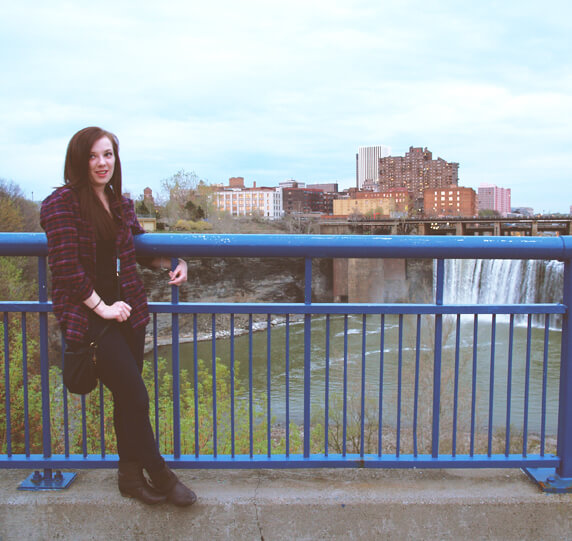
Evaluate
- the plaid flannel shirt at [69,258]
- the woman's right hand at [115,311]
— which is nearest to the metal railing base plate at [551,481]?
the woman's right hand at [115,311]

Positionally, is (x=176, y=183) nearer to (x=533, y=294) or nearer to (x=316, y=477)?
(x=533, y=294)

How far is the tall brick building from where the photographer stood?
140000mm

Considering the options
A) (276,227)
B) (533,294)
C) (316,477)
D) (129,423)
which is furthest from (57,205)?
(276,227)

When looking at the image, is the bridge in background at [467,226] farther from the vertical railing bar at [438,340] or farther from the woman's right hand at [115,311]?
the woman's right hand at [115,311]

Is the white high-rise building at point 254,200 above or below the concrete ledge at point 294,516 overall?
above

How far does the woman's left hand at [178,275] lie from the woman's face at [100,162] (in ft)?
1.58

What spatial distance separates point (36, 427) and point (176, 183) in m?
60.8

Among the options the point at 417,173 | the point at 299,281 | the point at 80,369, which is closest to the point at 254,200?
the point at 417,173

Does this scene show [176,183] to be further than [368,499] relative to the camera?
Yes

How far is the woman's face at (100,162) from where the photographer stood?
2.36 m

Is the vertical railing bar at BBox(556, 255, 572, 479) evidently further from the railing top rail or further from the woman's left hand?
the woman's left hand

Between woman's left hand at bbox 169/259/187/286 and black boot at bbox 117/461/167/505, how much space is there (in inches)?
32.1

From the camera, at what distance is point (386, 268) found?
179 ft

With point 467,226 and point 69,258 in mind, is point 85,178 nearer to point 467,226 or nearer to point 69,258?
point 69,258
